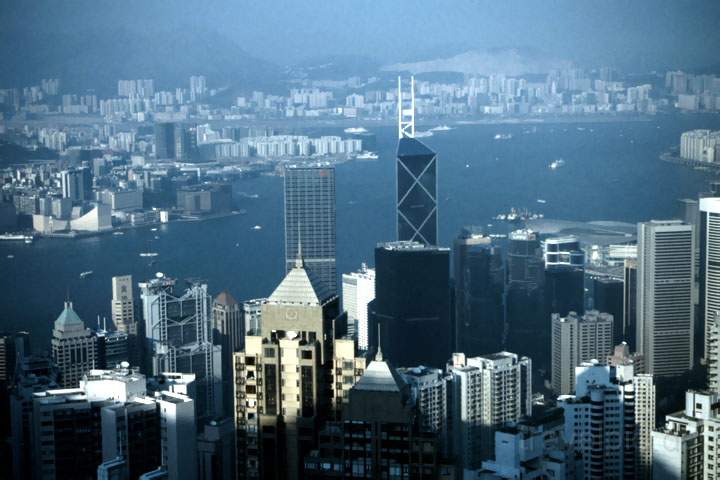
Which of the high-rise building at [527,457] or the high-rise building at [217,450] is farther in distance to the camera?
the high-rise building at [217,450]

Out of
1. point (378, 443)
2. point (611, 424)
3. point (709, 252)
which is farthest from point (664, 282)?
point (378, 443)

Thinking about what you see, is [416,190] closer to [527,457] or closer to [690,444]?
[690,444]

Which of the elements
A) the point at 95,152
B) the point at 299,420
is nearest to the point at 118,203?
the point at 95,152

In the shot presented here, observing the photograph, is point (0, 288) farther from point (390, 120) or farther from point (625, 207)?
point (625, 207)

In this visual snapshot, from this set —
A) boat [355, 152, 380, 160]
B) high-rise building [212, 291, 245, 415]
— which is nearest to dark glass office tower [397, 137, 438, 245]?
boat [355, 152, 380, 160]

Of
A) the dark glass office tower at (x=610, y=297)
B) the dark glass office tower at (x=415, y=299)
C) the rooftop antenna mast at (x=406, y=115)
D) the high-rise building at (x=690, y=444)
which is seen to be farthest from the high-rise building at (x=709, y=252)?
the high-rise building at (x=690, y=444)

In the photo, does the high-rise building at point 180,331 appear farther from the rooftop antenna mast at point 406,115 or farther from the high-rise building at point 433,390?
the rooftop antenna mast at point 406,115
